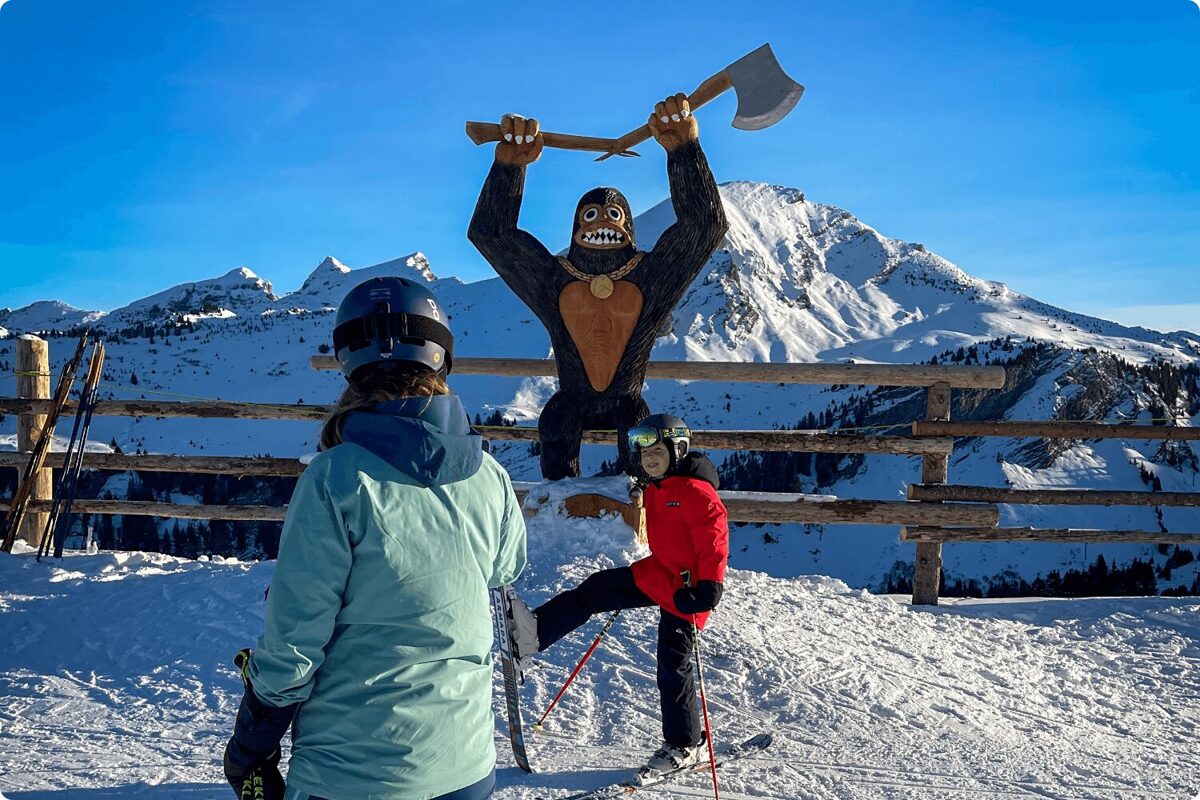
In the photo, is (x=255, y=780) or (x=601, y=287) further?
(x=601, y=287)

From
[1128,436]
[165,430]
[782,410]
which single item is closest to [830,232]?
[782,410]

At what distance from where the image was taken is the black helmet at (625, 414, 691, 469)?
330cm

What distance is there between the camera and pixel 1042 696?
14.0 feet

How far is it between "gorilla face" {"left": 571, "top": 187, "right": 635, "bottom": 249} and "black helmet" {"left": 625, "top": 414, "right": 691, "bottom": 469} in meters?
1.96

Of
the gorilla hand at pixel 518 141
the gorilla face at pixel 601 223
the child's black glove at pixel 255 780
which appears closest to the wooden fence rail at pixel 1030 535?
the gorilla face at pixel 601 223

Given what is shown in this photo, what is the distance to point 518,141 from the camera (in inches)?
199

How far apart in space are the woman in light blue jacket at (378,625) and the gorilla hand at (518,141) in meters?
3.77

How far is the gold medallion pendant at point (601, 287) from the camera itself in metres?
5.02

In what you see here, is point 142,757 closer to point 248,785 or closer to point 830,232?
point 248,785

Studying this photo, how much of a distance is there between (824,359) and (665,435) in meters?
132

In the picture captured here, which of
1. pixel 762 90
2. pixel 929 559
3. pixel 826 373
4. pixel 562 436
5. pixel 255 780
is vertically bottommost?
pixel 929 559

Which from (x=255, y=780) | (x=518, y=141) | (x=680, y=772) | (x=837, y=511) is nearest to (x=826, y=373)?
(x=837, y=511)

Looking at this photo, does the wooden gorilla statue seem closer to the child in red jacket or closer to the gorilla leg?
the gorilla leg

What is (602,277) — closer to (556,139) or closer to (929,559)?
(556,139)
